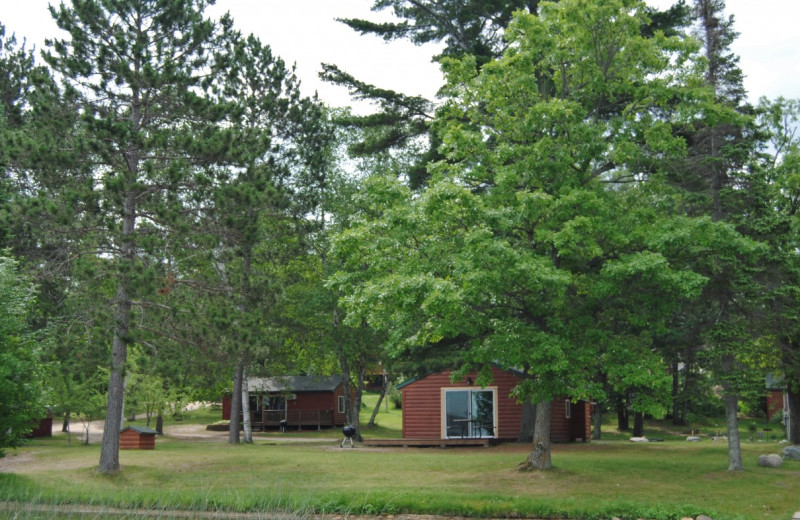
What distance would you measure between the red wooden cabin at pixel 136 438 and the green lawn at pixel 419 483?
890 mm

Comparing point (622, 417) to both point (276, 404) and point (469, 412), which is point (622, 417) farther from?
point (276, 404)

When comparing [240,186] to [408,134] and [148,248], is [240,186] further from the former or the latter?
[408,134]

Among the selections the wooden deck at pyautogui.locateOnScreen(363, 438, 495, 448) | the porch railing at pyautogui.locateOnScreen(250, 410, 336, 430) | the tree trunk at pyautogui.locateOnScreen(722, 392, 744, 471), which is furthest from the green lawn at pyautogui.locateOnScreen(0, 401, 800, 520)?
the porch railing at pyautogui.locateOnScreen(250, 410, 336, 430)

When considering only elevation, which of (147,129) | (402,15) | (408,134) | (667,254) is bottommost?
(667,254)

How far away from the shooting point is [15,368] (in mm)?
16438

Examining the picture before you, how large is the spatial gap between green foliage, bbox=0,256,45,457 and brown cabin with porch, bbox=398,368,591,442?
14.9 metres

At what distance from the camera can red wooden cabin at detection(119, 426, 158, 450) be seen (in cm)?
2467

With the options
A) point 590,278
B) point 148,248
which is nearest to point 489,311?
point 590,278

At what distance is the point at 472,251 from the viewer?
50.5 ft

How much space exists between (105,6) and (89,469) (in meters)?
11.5

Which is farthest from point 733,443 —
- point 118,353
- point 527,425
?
point 118,353

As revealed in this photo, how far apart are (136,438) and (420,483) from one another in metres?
12.4

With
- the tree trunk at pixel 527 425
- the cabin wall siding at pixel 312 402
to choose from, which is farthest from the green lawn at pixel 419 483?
the cabin wall siding at pixel 312 402

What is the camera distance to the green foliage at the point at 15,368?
16.4m
